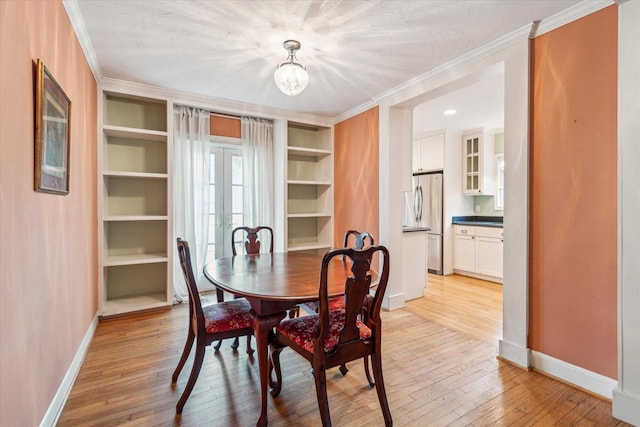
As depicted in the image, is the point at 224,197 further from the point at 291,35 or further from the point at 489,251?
the point at 489,251

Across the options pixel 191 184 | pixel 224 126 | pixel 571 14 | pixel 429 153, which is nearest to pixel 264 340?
pixel 191 184

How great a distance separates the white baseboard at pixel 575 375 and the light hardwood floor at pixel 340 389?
54 millimetres

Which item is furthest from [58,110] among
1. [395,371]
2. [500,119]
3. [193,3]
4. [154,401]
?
[500,119]

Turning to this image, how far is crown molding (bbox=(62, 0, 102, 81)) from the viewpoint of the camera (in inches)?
76.4

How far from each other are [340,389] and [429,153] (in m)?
4.42

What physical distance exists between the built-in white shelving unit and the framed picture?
4.53ft

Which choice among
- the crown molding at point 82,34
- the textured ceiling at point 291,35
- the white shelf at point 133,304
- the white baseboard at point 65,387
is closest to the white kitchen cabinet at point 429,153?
the textured ceiling at point 291,35

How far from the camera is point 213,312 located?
6.65 feet

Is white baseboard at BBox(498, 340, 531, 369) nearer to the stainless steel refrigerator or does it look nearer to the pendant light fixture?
the pendant light fixture

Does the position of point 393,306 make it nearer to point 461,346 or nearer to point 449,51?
point 461,346

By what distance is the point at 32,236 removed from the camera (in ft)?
4.73

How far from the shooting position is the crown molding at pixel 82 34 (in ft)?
6.37

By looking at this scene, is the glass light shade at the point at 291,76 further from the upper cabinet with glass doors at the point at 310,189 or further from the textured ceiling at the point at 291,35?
the upper cabinet with glass doors at the point at 310,189

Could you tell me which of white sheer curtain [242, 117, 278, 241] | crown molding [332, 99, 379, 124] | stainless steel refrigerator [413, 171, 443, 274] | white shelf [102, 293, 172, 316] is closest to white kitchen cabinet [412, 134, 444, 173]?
stainless steel refrigerator [413, 171, 443, 274]
